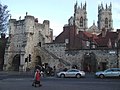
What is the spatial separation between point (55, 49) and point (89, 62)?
843 cm

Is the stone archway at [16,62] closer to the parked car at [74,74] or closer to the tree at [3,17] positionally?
the parked car at [74,74]

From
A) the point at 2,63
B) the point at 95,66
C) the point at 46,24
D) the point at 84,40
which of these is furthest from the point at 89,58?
the point at 2,63

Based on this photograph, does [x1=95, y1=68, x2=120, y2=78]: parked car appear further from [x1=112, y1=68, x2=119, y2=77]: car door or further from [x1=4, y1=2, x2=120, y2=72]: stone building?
[x1=4, y1=2, x2=120, y2=72]: stone building

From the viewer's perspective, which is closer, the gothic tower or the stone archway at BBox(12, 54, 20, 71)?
the stone archway at BBox(12, 54, 20, 71)

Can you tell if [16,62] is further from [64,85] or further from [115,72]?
[64,85]

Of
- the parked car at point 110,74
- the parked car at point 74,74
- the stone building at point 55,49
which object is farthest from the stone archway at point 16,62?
the parked car at point 110,74

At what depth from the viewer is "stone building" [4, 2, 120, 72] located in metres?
57.0

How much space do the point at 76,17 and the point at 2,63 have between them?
64.7m

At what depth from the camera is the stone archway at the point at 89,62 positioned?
57.0 meters

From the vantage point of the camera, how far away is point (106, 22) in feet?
417

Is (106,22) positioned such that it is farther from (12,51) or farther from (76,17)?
(12,51)

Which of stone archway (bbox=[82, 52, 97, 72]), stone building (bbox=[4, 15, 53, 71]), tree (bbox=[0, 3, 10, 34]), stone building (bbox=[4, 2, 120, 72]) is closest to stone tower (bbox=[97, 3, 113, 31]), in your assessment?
stone building (bbox=[4, 2, 120, 72])

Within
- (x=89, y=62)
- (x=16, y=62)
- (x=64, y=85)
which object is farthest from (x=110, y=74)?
(x=16, y=62)

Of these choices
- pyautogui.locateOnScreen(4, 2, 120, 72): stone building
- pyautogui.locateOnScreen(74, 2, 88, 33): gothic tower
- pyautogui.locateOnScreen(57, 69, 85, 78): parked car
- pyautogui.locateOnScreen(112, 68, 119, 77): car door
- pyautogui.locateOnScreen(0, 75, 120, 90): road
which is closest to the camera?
pyautogui.locateOnScreen(0, 75, 120, 90): road
